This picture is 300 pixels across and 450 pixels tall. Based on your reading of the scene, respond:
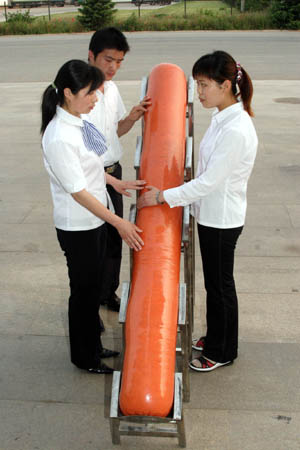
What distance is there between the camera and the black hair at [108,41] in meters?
3.34

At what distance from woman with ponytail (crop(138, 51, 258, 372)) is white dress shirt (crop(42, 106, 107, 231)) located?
0.94 ft

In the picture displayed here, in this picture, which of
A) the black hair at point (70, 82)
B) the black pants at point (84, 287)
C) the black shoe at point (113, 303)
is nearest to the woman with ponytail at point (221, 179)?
the black pants at point (84, 287)

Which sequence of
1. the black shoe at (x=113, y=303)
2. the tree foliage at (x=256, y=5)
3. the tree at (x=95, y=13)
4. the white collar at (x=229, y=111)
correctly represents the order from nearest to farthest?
the white collar at (x=229, y=111) < the black shoe at (x=113, y=303) < the tree at (x=95, y=13) < the tree foliage at (x=256, y=5)

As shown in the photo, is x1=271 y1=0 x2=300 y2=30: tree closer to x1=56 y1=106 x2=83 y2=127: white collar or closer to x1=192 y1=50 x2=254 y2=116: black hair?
x1=192 y1=50 x2=254 y2=116: black hair

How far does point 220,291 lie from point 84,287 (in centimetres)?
76

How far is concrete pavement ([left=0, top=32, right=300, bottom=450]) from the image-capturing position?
281cm

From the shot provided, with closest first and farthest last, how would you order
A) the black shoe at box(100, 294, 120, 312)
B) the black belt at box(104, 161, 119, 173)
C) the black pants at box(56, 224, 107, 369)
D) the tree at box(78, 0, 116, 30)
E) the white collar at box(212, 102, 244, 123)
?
the white collar at box(212, 102, 244, 123) < the black pants at box(56, 224, 107, 369) < the black belt at box(104, 161, 119, 173) < the black shoe at box(100, 294, 120, 312) < the tree at box(78, 0, 116, 30)

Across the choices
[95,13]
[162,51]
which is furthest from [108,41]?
[95,13]

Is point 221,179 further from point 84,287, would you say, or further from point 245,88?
point 84,287

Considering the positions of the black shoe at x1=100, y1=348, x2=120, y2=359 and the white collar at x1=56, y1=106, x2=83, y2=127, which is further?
the black shoe at x1=100, y1=348, x2=120, y2=359

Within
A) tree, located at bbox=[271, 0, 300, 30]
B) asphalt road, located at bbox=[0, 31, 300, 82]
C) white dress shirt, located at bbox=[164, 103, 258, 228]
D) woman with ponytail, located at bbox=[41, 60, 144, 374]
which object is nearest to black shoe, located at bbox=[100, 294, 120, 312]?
woman with ponytail, located at bbox=[41, 60, 144, 374]

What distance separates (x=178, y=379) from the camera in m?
2.51

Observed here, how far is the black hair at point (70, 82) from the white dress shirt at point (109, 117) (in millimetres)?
646

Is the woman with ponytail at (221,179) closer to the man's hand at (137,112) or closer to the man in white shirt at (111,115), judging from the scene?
the man's hand at (137,112)
